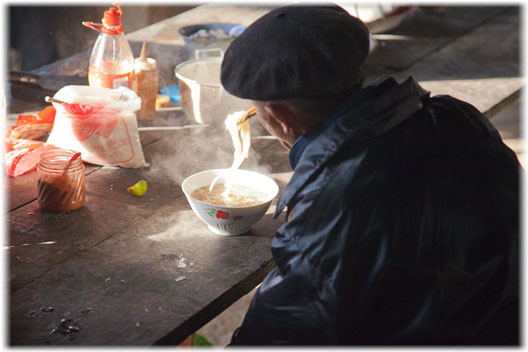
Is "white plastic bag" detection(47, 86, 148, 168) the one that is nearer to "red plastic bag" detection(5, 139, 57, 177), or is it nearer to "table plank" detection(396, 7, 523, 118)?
"red plastic bag" detection(5, 139, 57, 177)

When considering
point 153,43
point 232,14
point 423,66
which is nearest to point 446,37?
point 423,66

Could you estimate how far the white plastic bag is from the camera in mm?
2236

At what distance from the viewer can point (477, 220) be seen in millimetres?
1396

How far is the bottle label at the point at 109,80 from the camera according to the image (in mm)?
2439

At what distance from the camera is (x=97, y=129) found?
2.25 metres

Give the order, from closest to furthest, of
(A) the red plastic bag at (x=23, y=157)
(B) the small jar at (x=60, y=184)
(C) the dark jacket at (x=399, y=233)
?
(C) the dark jacket at (x=399, y=233) < (B) the small jar at (x=60, y=184) < (A) the red plastic bag at (x=23, y=157)

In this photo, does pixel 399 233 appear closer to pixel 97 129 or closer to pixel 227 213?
pixel 227 213

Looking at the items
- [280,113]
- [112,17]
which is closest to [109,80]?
[112,17]

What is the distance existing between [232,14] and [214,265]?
2.74 meters

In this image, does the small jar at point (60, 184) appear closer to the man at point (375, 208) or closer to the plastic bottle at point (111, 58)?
the plastic bottle at point (111, 58)

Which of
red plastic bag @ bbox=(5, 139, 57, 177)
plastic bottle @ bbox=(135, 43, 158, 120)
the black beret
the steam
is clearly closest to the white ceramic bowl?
the steam

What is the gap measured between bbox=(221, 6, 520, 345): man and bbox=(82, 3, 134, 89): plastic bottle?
1053mm

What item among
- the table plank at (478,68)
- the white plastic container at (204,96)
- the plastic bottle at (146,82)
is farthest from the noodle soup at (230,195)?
the table plank at (478,68)

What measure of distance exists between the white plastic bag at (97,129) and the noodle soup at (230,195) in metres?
0.40
